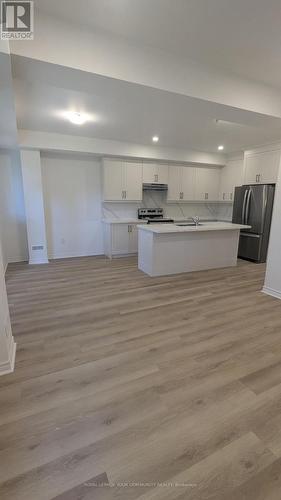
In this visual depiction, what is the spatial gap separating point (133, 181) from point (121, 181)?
0.31 metres

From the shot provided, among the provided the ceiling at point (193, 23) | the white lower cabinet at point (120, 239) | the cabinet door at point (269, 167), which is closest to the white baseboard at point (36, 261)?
the white lower cabinet at point (120, 239)

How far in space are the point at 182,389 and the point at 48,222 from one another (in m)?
4.74

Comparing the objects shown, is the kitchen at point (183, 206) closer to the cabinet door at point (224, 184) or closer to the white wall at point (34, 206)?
the cabinet door at point (224, 184)

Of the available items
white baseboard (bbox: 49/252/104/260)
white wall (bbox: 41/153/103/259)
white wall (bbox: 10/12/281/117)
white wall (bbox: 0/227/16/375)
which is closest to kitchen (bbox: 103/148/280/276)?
white wall (bbox: 41/153/103/259)

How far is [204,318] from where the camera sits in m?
2.69

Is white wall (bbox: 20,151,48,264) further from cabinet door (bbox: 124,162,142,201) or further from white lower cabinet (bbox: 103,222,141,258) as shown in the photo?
cabinet door (bbox: 124,162,142,201)

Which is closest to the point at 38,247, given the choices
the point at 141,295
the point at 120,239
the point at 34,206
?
the point at 34,206

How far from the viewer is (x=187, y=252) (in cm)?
437

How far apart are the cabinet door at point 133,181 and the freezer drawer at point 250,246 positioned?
107 inches

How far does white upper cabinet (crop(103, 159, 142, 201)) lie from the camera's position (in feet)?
17.6

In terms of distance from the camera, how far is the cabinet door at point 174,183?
6.02 m

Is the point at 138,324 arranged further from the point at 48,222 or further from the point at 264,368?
the point at 48,222

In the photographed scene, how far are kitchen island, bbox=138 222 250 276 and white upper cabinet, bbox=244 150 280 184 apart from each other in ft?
4.70

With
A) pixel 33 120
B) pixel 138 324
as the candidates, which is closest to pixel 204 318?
pixel 138 324
